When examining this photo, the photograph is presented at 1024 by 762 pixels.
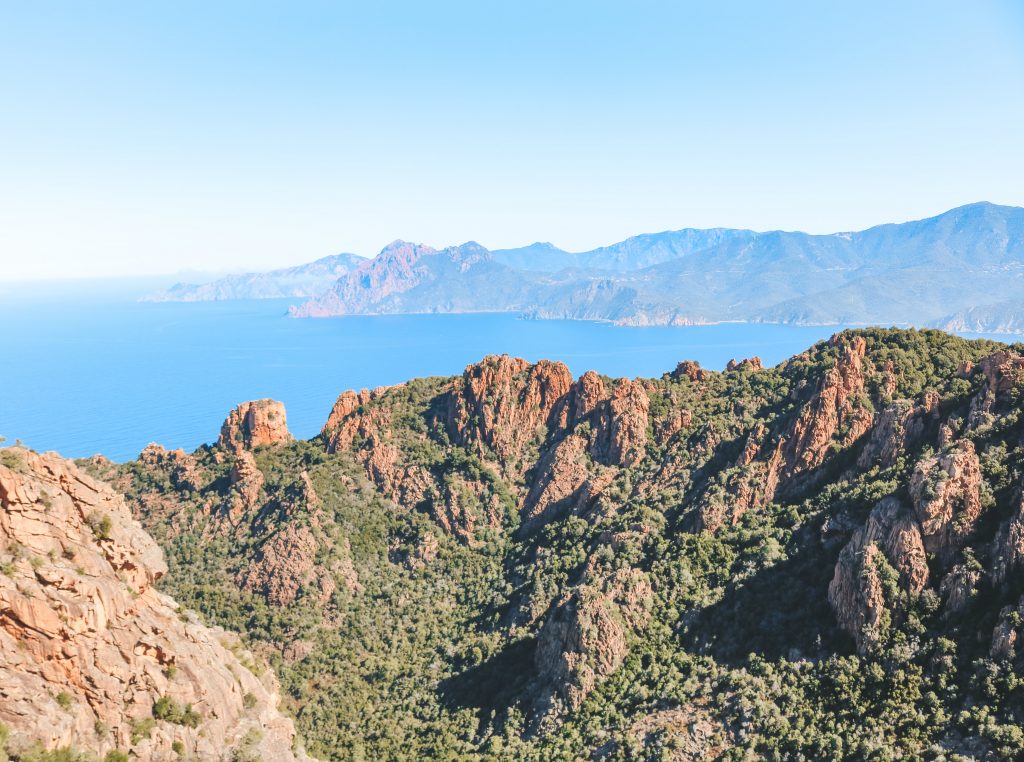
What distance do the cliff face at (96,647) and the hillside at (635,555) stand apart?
75.6ft

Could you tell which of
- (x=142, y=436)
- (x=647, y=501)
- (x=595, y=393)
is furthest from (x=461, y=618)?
(x=142, y=436)

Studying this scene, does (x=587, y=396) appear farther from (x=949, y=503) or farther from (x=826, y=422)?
(x=949, y=503)

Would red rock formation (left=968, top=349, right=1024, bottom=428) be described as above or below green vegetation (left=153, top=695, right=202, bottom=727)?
above

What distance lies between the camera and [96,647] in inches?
1414

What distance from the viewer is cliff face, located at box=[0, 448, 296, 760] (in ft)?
108

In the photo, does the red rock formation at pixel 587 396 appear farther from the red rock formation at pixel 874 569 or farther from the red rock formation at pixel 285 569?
the red rock formation at pixel 874 569

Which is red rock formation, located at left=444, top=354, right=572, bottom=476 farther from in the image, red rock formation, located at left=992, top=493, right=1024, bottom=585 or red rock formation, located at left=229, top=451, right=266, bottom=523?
red rock formation, located at left=992, top=493, right=1024, bottom=585

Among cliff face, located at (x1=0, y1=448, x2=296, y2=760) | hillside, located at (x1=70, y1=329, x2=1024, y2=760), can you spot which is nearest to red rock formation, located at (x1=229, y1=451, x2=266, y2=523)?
hillside, located at (x1=70, y1=329, x2=1024, y2=760)

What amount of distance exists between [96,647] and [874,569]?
153ft

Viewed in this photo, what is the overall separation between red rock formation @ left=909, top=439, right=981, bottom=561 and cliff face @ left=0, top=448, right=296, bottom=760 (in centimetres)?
4338

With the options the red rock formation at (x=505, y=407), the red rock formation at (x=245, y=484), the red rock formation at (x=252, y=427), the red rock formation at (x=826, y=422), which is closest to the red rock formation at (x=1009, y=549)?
the red rock formation at (x=826, y=422)

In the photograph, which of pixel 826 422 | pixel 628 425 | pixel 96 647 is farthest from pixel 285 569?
pixel 826 422

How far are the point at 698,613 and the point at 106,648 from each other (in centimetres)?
4343

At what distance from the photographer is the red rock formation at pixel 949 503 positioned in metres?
49.9
